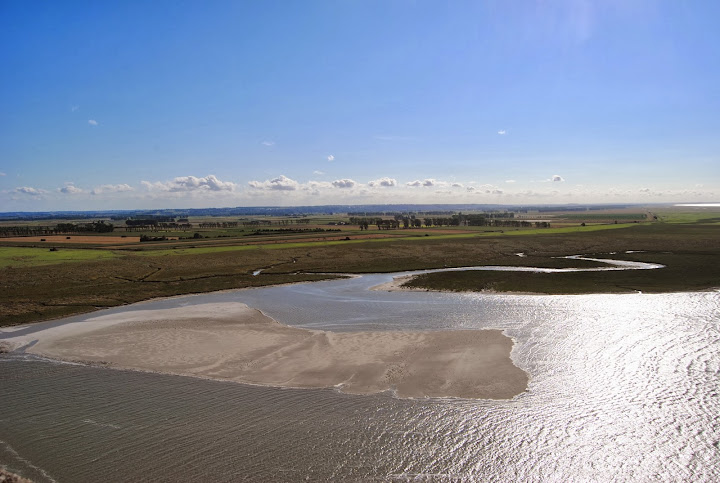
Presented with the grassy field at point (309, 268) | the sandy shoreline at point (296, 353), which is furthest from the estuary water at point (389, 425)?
the grassy field at point (309, 268)

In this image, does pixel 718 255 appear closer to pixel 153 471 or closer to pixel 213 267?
pixel 213 267

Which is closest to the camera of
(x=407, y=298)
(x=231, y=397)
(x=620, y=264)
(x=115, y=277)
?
(x=231, y=397)

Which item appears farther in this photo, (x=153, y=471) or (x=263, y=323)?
(x=263, y=323)

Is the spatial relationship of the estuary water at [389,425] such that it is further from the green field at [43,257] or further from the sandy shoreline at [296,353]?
the green field at [43,257]

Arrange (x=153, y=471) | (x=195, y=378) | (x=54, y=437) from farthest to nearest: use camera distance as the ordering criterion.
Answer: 1. (x=195, y=378)
2. (x=54, y=437)
3. (x=153, y=471)

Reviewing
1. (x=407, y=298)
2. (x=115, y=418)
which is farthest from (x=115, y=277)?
(x=115, y=418)

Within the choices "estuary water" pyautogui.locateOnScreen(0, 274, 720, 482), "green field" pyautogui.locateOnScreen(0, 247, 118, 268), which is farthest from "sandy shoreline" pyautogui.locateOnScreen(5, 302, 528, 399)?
"green field" pyautogui.locateOnScreen(0, 247, 118, 268)

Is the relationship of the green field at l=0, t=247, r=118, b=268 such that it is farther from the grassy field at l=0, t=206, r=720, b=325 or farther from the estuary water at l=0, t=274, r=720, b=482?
the estuary water at l=0, t=274, r=720, b=482
